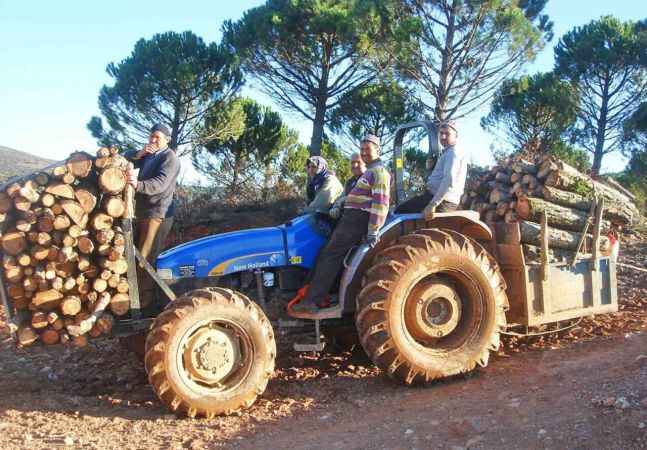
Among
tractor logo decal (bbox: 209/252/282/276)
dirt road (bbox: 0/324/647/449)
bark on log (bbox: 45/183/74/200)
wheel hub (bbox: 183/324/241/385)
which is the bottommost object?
dirt road (bbox: 0/324/647/449)

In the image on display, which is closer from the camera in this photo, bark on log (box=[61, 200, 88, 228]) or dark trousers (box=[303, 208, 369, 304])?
bark on log (box=[61, 200, 88, 228])

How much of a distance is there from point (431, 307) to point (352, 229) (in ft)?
3.23

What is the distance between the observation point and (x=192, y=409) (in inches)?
174

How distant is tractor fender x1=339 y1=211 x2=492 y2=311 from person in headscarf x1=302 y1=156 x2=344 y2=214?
25.8 inches

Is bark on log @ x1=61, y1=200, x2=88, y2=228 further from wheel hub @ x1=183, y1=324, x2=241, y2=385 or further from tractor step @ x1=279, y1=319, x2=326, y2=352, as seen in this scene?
tractor step @ x1=279, y1=319, x2=326, y2=352

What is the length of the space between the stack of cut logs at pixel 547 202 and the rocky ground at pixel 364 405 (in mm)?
1021

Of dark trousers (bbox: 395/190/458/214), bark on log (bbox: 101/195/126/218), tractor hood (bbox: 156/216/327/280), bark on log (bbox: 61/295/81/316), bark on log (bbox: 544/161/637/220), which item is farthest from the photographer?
bark on log (bbox: 544/161/637/220)

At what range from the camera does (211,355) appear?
4566 millimetres

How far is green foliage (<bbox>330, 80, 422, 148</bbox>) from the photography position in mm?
16438

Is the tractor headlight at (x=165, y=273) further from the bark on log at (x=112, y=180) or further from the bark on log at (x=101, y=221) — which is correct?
the bark on log at (x=112, y=180)

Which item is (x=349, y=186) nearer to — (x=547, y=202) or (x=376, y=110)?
(x=547, y=202)

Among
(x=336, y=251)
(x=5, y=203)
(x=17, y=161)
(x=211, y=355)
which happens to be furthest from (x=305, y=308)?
(x=17, y=161)

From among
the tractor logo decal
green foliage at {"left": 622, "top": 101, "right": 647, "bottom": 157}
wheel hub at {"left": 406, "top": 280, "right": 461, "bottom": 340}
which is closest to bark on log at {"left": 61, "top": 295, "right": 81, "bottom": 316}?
the tractor logo decal

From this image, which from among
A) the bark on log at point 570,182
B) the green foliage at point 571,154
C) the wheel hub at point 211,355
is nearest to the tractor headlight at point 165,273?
the wheel hub at point 211,355
